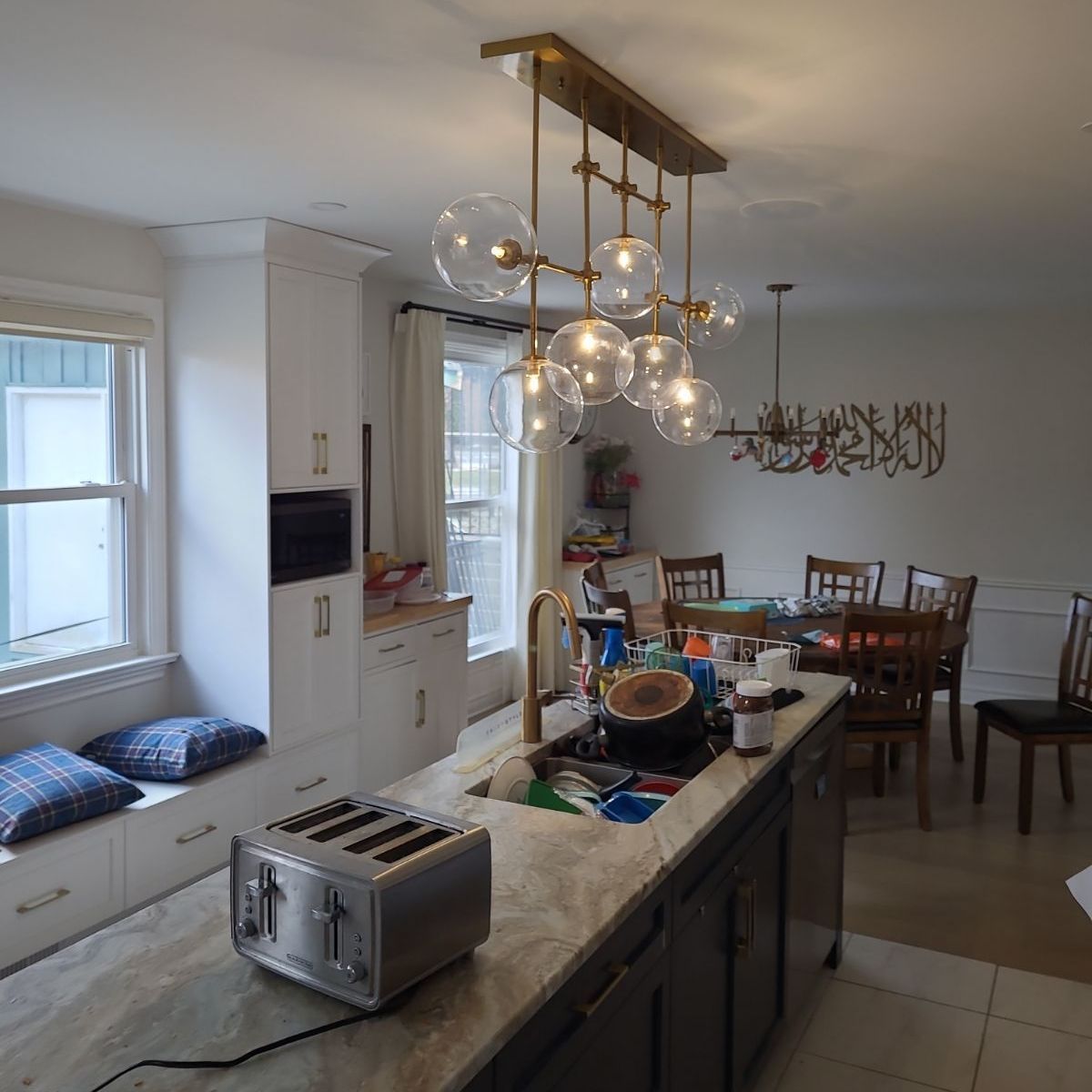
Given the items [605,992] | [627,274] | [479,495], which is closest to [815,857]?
[605,992]

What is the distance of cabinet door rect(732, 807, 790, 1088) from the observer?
2.30 meters

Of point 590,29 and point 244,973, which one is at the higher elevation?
point 590,29

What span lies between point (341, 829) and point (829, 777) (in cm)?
192

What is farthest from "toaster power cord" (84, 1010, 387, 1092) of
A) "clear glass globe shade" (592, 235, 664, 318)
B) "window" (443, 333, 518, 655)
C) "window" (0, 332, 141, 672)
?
"window" (443, 333, 518, 655)

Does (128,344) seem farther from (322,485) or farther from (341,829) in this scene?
(341,829)

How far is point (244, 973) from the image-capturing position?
1.47 metres

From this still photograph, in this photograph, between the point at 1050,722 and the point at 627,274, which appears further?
the point at 1050,722

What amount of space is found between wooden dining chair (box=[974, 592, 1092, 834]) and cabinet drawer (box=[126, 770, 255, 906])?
3163mm

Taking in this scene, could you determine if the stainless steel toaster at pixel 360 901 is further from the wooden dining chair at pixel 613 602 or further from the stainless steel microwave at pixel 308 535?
the wooden dining chair at pixel 613 602

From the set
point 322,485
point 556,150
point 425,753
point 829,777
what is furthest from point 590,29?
point 425,753

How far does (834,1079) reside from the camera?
8.95 ft

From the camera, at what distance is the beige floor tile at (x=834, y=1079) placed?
2.69 metres

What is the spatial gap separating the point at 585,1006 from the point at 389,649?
3114mm

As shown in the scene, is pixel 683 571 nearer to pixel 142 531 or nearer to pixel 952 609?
pixel 952 609
